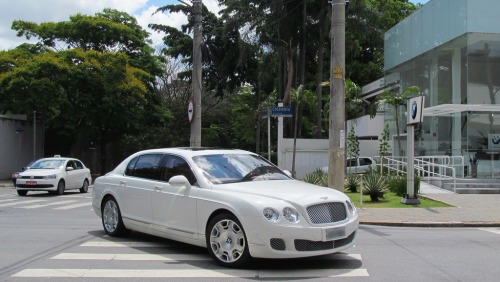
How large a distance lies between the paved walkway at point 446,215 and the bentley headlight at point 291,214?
5.69 metres

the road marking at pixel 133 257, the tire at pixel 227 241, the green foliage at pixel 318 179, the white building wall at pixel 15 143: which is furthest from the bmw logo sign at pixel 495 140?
the white building wall at pixel 15 143

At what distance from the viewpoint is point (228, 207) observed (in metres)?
5.67

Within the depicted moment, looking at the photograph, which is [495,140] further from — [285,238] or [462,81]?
[285,238]

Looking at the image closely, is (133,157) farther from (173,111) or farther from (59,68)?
(173,111)

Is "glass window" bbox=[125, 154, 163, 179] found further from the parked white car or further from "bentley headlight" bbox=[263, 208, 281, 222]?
the parked white car

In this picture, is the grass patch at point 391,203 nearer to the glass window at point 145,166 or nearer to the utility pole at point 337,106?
the utility pole at point 337,106

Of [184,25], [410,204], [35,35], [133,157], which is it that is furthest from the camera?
[184,25]

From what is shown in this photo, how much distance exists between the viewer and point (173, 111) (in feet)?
136

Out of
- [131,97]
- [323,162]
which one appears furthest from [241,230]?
[131,97]

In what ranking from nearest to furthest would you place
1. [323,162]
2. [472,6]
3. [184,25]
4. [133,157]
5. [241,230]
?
[241,230]
[133,157]
[472,6]
[323,162]
[184,25]

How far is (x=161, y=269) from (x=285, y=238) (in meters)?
1.75

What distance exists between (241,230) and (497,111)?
59.6 ft

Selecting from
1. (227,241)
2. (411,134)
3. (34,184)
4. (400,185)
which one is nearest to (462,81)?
(400,185)

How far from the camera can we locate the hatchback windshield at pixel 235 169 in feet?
21.2
